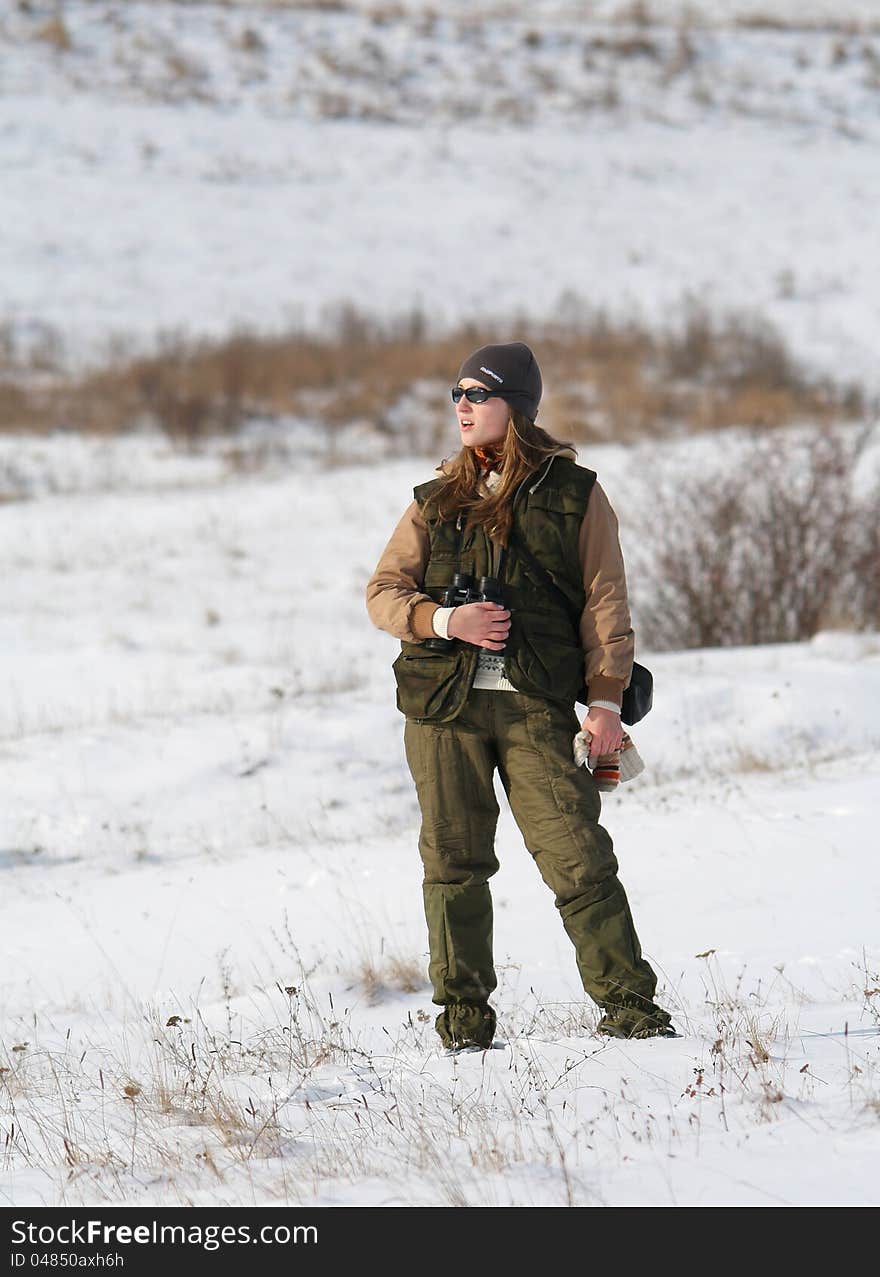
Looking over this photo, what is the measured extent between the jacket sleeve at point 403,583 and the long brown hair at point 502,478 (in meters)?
0.11

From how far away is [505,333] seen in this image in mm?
24672

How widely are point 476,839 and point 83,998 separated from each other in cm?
248

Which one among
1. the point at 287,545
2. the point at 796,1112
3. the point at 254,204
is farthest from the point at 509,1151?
the point at 254,204

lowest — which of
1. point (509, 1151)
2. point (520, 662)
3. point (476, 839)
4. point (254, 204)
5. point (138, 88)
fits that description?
point (509, 1151)

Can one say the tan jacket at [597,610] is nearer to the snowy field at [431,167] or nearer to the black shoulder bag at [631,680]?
the black shoulder bag at [631,680]

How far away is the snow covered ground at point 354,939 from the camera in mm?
2824

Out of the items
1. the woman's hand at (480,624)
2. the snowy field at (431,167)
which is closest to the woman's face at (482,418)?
the woman's hand at (480,624)

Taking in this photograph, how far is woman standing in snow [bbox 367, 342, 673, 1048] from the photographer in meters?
3.44

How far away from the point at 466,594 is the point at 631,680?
58cm

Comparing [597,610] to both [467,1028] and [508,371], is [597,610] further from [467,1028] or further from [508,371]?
[467,1028]

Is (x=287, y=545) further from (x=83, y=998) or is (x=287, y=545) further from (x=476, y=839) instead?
(x=476, y=839)

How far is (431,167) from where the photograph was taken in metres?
31.9

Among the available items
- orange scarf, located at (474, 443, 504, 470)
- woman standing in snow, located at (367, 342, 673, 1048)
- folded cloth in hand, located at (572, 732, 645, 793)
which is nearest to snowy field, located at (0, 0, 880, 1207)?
woman standing in snow, located at (367, 342, 673, 1048)

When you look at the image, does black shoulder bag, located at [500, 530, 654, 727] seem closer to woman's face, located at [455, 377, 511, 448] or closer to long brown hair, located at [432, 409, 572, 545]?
long brown hair, located at [432, 409, 572, 545]
